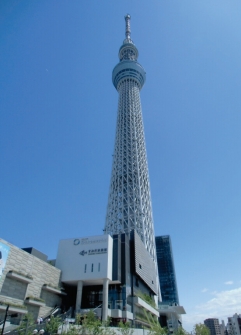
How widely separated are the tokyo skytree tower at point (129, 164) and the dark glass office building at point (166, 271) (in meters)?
35.3

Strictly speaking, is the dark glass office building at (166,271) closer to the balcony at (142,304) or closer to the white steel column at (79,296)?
the balcony at (142,304)

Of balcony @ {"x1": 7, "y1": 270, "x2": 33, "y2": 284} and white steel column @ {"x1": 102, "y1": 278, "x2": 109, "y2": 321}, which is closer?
balcony @ {"x1": 7, "y1": 270, "x2": 33, "y2": 284}

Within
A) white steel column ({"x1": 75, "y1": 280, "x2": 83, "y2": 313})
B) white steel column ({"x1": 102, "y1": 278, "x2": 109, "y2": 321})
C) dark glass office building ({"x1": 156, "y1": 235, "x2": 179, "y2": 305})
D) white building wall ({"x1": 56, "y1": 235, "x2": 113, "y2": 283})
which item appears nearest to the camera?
white steel column ({"x1": 102, "y1": 278, "x2": 109, "y2": 321})

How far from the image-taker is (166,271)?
97625 millimetres

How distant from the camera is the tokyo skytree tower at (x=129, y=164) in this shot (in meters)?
67.6

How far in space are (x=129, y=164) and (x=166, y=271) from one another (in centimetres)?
4725

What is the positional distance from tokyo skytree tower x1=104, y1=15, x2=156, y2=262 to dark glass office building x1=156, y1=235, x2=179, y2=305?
3525cm

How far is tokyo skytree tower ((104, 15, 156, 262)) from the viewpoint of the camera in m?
67.6

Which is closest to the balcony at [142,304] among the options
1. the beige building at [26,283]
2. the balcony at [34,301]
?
the beige building at [26,283]

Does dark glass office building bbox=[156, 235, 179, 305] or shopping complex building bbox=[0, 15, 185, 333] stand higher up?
dark glass office building bbox=[156, 235, 179, 305]

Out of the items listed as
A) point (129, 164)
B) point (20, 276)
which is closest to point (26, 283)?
point (20, 276)

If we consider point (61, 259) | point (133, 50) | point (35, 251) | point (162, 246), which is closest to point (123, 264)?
point (61, 259)

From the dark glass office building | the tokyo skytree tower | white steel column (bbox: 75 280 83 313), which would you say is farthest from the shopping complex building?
the dark glass office building

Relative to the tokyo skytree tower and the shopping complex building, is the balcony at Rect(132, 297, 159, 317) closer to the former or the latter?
the shopping complex building
